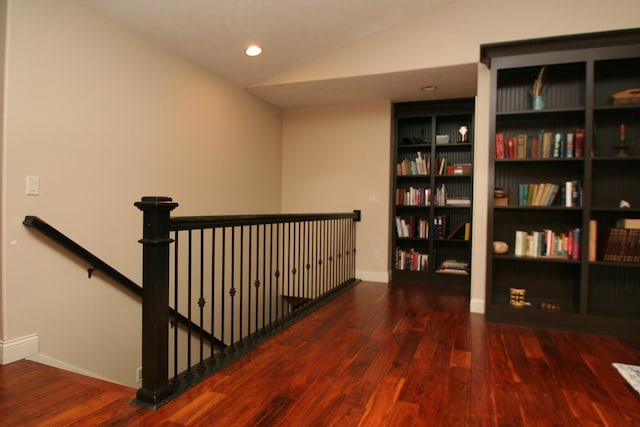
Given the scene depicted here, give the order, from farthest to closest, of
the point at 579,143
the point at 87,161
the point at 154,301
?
the point at 579,143
the point at 87,161
the point at 154,301

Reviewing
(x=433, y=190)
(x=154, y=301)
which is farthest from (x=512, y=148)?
(x=154, y=301)

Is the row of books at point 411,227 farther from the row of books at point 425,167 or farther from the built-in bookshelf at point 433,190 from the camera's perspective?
the row of books at point 425,167

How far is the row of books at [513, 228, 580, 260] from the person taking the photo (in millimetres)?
3031

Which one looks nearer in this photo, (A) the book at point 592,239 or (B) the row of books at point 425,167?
(A) the book at point 592,239

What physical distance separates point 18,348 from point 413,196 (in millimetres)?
4075

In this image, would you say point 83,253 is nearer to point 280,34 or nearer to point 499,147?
point 280,34

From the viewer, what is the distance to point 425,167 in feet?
15.5

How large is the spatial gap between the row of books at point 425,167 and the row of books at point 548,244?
150 centimetres

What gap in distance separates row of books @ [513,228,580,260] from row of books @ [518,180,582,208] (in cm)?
24

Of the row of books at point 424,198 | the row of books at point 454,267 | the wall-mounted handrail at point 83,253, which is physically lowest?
the row of books at point 454,267

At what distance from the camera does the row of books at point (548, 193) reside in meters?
3.04

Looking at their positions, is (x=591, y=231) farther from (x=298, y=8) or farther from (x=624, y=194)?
(x=298, y=8)

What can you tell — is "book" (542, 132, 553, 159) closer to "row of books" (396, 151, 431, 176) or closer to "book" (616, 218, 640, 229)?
"book" (616, 218, 640, 229)

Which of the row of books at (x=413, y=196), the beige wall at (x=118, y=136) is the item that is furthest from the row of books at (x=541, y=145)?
the row of books at (x=413, y=196)
